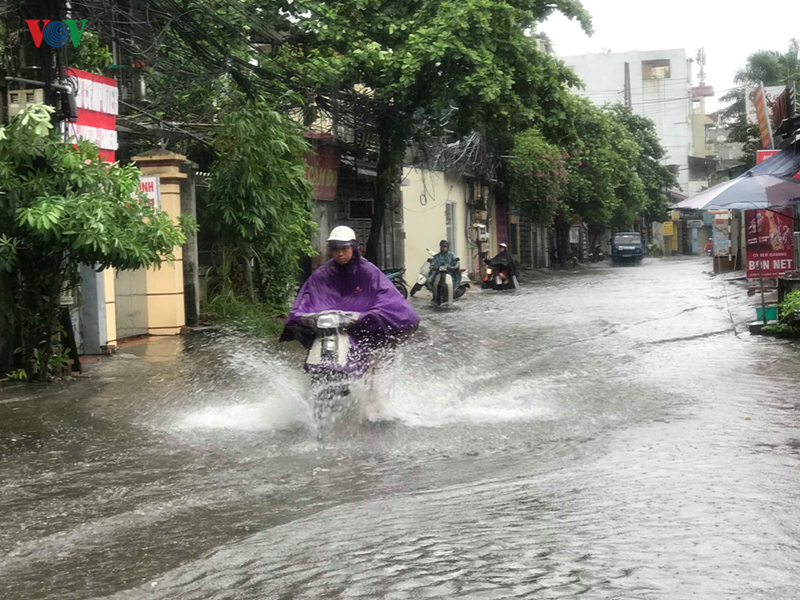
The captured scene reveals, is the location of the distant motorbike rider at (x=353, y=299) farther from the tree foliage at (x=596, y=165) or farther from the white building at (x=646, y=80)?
the white building at (x=646, y=80)

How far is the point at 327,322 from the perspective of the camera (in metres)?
7.51

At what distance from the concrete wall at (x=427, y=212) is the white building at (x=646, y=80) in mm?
46852

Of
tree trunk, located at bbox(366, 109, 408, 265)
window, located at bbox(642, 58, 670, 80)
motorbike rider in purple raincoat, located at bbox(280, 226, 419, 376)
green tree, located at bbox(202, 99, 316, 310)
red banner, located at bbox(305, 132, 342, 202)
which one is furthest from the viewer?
window, located at bbox(642, 58, 670, 80)

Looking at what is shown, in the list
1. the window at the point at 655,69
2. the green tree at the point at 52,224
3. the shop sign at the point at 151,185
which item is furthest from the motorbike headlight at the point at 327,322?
the window at the point at 655,69

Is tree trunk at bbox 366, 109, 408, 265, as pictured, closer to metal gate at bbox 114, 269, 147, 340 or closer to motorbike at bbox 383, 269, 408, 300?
motorbike at bbox 383, 269, 408, 300

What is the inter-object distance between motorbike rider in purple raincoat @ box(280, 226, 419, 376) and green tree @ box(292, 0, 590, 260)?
1185 cm

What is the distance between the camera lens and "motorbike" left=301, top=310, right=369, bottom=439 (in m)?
7.53

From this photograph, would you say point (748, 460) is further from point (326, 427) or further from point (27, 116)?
point (27, 116)

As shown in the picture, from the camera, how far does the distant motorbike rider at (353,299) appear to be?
7.85 m

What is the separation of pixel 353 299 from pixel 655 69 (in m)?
79.3

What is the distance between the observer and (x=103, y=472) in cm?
655

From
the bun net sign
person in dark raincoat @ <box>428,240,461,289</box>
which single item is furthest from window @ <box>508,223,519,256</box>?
the bun net sign

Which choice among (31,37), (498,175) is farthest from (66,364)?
(498,175)

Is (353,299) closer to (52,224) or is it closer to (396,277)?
(52,224)
